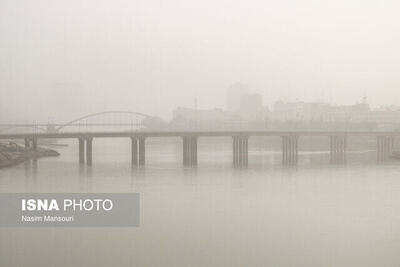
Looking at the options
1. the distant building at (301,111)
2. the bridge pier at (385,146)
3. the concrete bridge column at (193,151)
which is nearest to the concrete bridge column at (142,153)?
the concrete bridge column at (193,151)

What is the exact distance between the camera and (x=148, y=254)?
294 inches

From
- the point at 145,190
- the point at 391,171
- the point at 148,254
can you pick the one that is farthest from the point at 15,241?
the point at 391,171

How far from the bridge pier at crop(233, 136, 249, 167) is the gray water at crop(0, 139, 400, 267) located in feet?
24.0

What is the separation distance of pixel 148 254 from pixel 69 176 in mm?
11466

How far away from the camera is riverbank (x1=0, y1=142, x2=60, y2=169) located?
23.5m

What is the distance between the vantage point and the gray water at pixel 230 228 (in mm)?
7352

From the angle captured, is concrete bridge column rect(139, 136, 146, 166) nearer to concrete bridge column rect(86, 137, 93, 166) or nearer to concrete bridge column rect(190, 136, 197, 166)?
concrete bridge column rect(190, 136, 197, 166)

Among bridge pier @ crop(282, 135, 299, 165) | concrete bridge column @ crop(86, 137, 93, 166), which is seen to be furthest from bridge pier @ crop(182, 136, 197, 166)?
bridge pier @ crop(282, 135, 299, 165)

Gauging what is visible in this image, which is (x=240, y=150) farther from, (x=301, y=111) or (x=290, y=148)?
(x=301, y=111)

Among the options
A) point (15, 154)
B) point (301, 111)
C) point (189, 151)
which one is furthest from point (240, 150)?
point (301, 111)

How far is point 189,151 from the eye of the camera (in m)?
25.7

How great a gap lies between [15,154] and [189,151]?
28.7ft

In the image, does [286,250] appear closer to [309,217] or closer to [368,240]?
[368,240]

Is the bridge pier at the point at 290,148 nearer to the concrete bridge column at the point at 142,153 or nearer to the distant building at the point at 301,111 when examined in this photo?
the concrete bridge column at the point at 142,153
